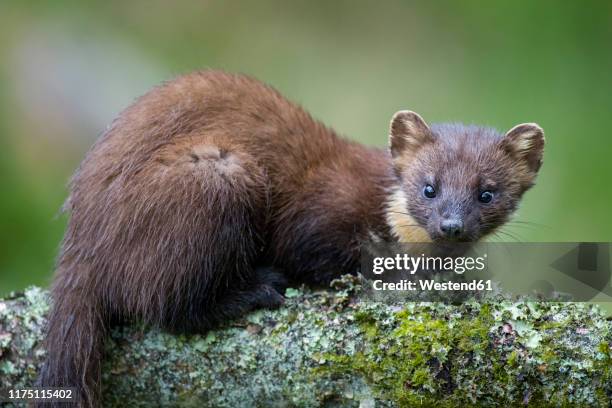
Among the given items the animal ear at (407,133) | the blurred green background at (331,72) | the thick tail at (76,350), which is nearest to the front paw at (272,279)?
the thick tail at (76,350)

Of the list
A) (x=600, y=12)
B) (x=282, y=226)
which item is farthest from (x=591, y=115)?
Answer: (x=282, y=226)

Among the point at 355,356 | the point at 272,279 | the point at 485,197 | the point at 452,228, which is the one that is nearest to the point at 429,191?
the point at 485,197

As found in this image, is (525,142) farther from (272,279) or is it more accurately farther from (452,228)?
(272,279)

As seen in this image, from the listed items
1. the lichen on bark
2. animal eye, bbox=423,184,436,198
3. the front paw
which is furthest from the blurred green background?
the lichen on bark

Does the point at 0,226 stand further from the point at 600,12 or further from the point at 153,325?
the point at 600,12

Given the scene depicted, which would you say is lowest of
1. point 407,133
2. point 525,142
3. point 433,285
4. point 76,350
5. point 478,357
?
point 478,357

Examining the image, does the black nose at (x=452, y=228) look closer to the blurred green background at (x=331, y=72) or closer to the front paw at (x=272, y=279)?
the front paw at (x=272, y=279)
